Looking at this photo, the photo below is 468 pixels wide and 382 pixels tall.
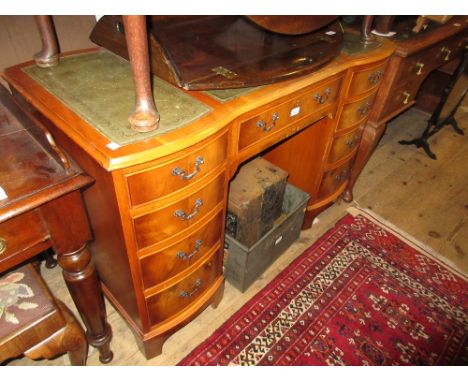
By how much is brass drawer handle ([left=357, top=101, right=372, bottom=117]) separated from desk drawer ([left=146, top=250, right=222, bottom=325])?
3.87 feet

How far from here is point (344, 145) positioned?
2.18m

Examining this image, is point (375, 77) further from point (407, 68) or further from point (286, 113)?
point (286, 113)

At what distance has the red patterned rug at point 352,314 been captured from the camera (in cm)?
182

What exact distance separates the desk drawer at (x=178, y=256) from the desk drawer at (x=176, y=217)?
8cm

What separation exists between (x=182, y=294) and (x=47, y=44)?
3.85ft

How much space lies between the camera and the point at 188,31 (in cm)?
153

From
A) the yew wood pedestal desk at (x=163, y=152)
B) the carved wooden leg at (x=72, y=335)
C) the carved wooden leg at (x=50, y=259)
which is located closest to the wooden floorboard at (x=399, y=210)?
the carved wooden leg at (x=50, y=259)

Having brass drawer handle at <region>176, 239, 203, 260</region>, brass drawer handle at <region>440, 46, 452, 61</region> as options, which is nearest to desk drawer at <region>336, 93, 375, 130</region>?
brass drawer handle at <region>440, 46, 452, 61</region>

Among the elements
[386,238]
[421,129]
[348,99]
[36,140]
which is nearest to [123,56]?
[36,140]

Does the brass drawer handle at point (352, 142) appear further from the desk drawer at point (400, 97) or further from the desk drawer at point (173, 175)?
the desk drawer at point (173, 175)

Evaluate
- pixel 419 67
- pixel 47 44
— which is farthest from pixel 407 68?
pixel 47 44

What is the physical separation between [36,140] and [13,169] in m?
0.15

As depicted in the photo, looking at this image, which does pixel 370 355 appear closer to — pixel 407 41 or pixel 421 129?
pixel 407 41

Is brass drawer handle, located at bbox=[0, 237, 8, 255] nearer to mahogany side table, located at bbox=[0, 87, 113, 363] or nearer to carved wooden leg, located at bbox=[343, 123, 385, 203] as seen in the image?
mahogany side table, located at bbox=[0, 87, 113, 363]
